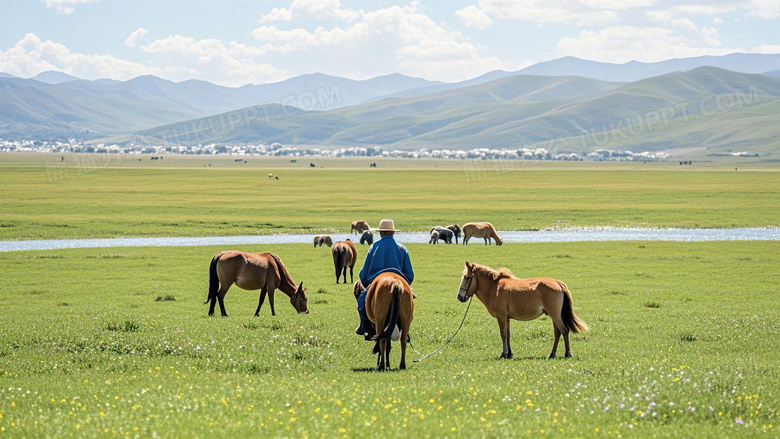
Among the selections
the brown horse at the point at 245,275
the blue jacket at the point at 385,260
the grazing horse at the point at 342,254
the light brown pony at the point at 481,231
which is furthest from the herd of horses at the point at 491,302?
the light brown pony at the point at 481,231

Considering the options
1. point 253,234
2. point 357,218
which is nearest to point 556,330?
point 253,234

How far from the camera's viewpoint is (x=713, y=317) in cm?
1956

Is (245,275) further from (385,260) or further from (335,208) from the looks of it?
(335,208)

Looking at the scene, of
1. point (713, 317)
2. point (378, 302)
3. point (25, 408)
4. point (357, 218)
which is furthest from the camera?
point (357, 218)

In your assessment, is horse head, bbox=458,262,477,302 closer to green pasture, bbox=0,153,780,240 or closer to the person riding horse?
the person riding horse

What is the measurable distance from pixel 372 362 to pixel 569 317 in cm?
407

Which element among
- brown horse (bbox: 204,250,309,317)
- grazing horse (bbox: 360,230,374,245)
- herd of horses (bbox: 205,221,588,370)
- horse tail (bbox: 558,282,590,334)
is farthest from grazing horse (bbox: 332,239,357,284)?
horse tail (bbox: 558,282,590,334)

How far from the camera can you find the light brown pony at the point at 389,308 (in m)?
13.2

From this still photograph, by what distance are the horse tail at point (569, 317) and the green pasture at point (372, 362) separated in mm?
590

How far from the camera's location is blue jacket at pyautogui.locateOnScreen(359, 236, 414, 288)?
47.4 feet

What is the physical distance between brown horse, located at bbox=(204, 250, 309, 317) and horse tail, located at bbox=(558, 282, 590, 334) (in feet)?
28.4

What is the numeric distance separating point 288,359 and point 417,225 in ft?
145

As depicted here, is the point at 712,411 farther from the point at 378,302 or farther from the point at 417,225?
the point at 417,225

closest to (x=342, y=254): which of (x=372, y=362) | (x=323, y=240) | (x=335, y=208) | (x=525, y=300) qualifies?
(x=372, y=362)
